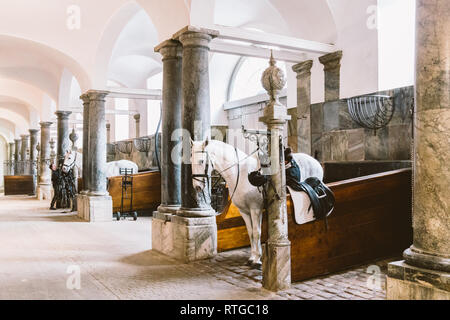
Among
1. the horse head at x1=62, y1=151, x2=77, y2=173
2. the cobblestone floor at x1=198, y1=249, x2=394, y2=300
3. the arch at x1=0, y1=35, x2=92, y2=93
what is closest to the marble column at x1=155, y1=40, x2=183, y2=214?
the cobblestone floor at x1=198, y1=249, x2=394, y2=300

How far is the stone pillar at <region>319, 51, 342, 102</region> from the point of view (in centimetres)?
834

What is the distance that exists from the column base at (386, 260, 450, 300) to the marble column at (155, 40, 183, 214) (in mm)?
3813

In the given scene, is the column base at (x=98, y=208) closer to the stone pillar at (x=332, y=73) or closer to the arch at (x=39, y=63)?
the arch at (x=39, y=63)

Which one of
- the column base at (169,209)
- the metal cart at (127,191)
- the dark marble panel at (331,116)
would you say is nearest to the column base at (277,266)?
the column base at (169,209)

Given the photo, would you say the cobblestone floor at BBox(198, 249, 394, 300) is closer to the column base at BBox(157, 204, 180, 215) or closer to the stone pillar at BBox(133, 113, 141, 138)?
the column base at BBox(157, 204, 180, 215)

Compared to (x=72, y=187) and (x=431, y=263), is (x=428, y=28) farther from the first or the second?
(x=72, y=187)

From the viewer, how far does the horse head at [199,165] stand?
498 centimetres

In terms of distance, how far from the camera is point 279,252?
4.31 metres

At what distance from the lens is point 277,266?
4285 millimetres

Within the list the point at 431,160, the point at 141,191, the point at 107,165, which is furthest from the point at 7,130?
the point at 431,160

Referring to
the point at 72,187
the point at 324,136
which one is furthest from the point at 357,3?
the point at 72,187

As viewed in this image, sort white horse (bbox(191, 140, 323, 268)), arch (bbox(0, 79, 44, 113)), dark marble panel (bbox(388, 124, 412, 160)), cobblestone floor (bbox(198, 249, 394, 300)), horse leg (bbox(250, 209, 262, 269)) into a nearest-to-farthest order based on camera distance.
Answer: cobblestone floor (bbox(198, 249, 394, 300))
white horse (bbox(191, 140, 323, 268))
horse leg (bbox(250, 209, 262, 269))
dark marble panel (bbox(388, 124, 412, 160))
arch (bbox(0, 79, 44, 113))

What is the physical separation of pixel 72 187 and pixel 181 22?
8.53 meters
